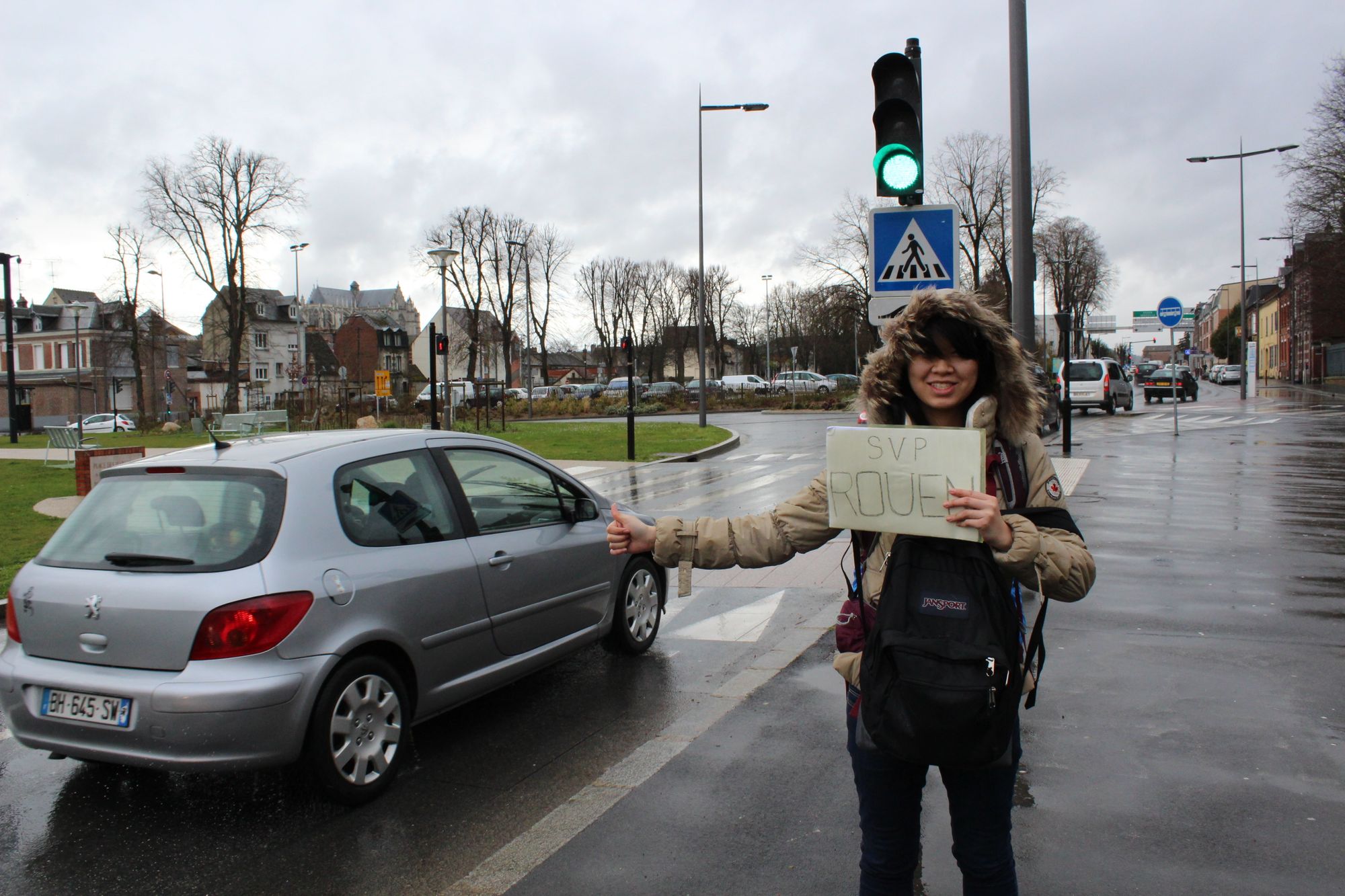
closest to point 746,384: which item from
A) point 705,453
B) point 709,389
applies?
point 709,389

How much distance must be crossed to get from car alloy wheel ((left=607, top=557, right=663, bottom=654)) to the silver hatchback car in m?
1.06

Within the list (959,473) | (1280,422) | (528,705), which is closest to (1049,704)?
(528,705)

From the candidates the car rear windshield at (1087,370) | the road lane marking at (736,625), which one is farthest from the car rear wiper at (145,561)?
the car rear windshield at (1087,370)

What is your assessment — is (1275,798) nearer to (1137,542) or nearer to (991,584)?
(991,584)

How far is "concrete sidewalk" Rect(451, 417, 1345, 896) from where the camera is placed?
11.0 ft

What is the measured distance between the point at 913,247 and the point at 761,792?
11.6 ft

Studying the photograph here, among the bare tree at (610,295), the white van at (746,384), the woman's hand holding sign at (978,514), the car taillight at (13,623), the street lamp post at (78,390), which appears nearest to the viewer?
the woman's hand holding sign at (978,514)

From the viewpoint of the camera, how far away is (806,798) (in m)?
3.97

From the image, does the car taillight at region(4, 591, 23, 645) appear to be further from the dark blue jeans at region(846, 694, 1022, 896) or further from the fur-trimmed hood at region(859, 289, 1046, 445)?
the fur-trimmed hood at region(859, 289, 1046, 445)

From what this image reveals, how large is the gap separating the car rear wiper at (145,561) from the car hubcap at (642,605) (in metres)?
2.68

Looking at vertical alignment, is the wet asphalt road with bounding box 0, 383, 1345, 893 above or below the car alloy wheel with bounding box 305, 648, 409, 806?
below

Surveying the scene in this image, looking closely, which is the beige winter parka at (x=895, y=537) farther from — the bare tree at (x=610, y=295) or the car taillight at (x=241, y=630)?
the bare tree at (x=610, y=295)

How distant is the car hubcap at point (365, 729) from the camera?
13.1ft

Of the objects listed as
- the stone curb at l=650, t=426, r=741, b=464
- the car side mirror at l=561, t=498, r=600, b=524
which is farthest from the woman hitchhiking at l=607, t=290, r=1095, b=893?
the stone curb at l=650, t=426, r=741, b=464
